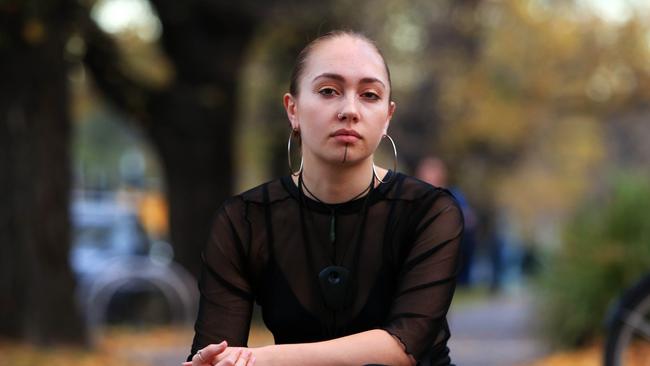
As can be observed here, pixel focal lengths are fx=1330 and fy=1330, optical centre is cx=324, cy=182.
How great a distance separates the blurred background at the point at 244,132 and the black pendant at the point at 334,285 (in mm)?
799

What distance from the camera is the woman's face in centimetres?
329

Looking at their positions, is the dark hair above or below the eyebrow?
above

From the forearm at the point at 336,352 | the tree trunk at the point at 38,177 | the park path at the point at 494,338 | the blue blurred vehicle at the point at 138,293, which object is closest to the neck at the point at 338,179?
the forearm at the point at 336,352

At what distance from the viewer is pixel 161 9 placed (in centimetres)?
1677

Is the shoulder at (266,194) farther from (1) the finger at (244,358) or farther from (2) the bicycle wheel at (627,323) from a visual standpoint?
(2) the bicycle wheel at (627,323)

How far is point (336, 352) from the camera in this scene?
3.19 m

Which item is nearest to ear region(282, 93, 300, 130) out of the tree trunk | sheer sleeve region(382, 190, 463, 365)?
sheer sleeve region(382, 190, 463, 365)

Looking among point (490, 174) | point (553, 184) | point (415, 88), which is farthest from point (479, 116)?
point (553, 184)

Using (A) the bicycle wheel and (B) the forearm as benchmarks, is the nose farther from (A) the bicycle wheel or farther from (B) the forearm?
(A) the bicycle wheel

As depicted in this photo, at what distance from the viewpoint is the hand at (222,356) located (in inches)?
123

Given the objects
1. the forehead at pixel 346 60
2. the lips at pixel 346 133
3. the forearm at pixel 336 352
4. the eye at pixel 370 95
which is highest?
the forehead at pixel 346 60

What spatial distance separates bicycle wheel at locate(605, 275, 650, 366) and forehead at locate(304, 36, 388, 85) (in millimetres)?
2971

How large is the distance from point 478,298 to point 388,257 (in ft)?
95.9

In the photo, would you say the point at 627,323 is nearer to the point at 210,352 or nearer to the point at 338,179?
the point at 338,179
